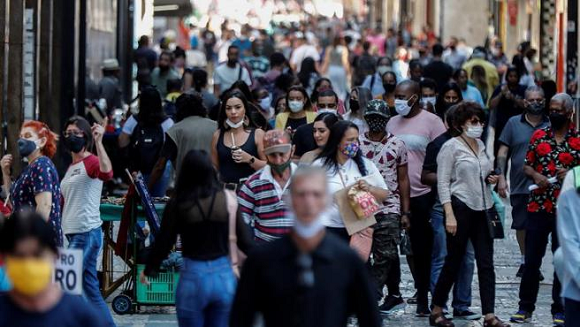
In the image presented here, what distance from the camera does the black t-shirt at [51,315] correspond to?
6.09m

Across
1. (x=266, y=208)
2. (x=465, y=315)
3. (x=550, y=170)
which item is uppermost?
(x=550, y=170)

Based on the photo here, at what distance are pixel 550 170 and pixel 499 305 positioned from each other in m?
1.67

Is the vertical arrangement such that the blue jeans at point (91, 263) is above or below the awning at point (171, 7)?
below

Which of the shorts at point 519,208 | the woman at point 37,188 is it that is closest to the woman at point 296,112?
the shorts at point 519,208

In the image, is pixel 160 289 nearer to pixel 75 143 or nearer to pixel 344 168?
pixel 75 143

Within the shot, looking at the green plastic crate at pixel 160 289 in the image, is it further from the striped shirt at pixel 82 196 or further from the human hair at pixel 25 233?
the human hair at pixel 25 233

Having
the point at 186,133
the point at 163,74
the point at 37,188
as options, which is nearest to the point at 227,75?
→ the point at 163,74

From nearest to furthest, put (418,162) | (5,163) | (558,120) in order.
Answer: (5,163)
(558,120)
(418,162)

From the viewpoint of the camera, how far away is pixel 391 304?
1245cm

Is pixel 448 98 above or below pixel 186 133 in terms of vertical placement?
above

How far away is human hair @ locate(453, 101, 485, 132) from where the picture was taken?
11586 millimetres

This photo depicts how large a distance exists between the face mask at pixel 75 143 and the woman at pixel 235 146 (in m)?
1.42

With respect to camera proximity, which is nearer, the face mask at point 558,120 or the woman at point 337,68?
the face mask at point 558,120

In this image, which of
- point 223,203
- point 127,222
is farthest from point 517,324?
point 223,203
